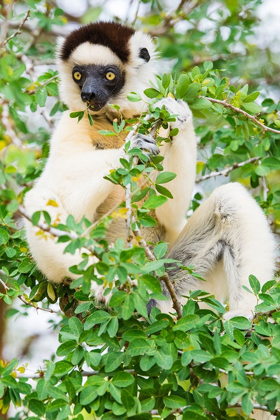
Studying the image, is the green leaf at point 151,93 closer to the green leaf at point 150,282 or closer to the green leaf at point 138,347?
the green leaf at point 150,282

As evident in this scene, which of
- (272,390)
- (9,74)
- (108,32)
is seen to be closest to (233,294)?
(272,390)

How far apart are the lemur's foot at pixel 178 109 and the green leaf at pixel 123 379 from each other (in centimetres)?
190

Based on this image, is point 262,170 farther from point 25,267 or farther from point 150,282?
point 150,282

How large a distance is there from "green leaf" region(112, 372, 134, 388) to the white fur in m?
0.98

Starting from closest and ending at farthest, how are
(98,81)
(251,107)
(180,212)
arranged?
(251,107) < (180,212) < (98,81)

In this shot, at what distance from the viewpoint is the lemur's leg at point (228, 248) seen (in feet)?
13.7

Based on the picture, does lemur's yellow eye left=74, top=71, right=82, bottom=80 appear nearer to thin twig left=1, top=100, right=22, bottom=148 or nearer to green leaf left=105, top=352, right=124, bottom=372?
thin twig left=1, top=100, right=22, bottom=148

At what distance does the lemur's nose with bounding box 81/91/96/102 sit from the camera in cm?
483

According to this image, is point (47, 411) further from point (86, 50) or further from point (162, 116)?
point (86, 50)

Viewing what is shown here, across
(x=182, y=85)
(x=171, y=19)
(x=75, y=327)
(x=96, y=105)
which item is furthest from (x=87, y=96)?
(x=171, y=19)

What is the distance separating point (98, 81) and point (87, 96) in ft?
1.11

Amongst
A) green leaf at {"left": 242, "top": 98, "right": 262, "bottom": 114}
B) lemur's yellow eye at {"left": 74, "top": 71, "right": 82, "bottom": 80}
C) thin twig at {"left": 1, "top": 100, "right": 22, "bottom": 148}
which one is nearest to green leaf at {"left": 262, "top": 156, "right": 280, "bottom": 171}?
green leaf at {"left": 242, "top": 98, "right": 262, "bottom": 114}

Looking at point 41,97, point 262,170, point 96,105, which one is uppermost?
point 41,97

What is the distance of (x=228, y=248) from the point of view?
4.38m
